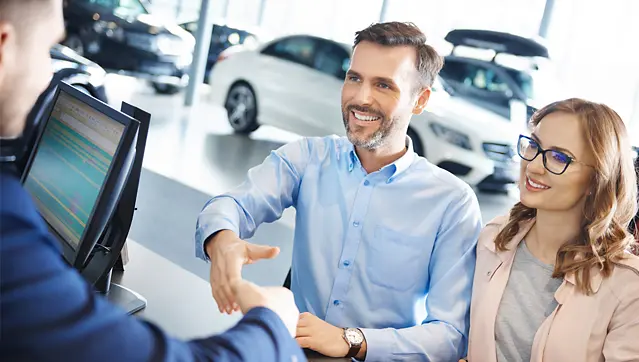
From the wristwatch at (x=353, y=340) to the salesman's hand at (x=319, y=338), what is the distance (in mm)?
17

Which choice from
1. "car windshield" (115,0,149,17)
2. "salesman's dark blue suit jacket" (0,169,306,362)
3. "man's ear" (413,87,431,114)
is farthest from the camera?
"car windshield" (115,0,149,17)

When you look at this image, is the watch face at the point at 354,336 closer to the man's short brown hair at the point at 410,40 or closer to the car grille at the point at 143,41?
the man's short brown hair at the point at 410,40

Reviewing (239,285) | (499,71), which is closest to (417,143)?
(499,71)

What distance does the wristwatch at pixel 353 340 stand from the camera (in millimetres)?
1490

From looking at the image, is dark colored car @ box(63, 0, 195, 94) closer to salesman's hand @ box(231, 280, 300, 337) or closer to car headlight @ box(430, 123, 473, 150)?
car headlight @ box(430, 123, 473, 150)

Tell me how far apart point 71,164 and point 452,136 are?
498 centimetres

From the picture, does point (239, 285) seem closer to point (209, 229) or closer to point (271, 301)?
point (271, 301)

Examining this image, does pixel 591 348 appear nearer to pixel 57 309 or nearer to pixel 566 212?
pixel 566 212

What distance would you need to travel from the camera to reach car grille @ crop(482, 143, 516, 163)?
6.13 metres

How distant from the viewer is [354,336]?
1514 millimetres

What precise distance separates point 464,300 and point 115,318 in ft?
3.82

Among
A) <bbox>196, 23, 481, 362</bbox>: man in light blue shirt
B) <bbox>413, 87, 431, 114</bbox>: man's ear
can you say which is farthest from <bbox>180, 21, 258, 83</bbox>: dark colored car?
<bbox>196, 23, 481, 362</bbox>: man in light blue shirt

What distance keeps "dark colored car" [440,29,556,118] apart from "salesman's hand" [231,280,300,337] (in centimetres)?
617

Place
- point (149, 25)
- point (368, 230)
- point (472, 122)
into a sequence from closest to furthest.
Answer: point (368, 230), point (472, 122), point (149, 25)
